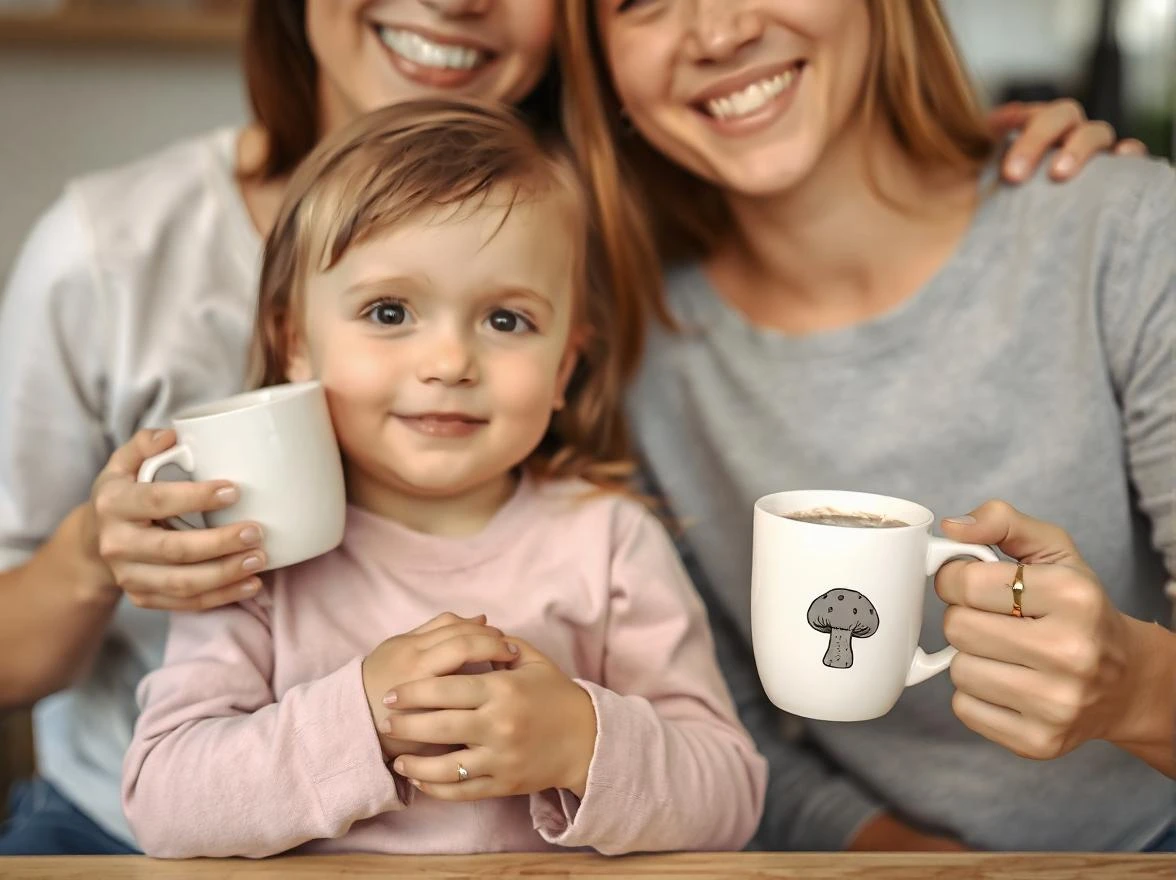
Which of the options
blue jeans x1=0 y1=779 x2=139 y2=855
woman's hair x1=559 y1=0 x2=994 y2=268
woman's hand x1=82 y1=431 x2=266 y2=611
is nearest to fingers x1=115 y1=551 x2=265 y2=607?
woman's hand x1=82 y1=431 x2=266 y2=611

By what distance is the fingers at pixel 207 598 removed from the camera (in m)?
0.77

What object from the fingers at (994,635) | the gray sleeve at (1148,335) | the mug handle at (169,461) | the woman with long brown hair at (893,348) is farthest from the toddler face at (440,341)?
the gray sleeve at (1148,335)

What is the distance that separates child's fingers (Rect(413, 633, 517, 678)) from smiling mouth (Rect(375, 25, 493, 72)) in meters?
0.51

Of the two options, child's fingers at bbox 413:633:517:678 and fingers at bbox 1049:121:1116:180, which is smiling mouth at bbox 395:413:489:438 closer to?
child's fingers at bbox 413:633:517:678

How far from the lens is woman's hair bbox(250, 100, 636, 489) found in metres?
0.79

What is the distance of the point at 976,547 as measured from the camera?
0.66 meters

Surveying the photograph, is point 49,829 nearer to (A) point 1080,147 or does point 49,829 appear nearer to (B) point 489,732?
(B) point 489,732

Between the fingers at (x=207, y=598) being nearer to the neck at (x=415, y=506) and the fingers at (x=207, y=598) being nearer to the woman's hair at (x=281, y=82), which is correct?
the neck at (x=415, y=506)

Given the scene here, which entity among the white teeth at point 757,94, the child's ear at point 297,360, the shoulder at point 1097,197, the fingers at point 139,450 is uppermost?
the white teeth at point 757,94

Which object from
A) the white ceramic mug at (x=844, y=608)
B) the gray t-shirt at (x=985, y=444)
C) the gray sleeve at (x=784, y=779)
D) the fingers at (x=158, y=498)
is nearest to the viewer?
the white ceramic mug at (x=844, y=608)

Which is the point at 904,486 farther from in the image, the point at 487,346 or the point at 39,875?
the point at 39,875

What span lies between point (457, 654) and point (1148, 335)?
558 millimetres

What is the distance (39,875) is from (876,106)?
87 cm

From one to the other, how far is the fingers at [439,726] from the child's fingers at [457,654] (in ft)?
0.08
